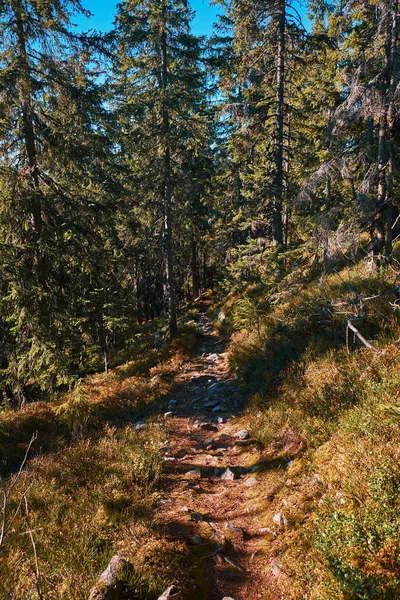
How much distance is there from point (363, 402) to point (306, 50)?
14.7 m

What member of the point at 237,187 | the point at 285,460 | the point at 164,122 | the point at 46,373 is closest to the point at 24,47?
the point at 164,122

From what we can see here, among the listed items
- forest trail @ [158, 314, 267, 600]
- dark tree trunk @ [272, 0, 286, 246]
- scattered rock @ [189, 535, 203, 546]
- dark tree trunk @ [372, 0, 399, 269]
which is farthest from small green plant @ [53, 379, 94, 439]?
dark tree trunk @ [272, 0, 286, 246]

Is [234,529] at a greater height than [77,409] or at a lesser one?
lesser

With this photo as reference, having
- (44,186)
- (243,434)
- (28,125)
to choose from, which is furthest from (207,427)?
(28,125)

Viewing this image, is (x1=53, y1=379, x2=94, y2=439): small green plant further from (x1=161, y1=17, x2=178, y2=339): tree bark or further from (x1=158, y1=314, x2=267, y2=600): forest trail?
(x1=161, y1=17, x2=178, y2=339): tree bark

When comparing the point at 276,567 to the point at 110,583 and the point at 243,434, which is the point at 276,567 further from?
the point at 243,434

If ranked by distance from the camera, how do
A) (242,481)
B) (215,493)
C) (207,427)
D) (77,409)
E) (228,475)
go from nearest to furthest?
(215,493)
(242,481)
(228,475)
(77,409)
(207,427)

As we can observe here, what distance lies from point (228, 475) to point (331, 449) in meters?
2.23

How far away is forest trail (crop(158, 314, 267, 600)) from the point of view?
3.95m

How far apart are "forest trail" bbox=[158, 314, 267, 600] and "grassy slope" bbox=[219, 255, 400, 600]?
0.28 m

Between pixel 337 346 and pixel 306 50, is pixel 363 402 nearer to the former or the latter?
pixel 337 346

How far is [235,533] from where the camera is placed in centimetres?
465

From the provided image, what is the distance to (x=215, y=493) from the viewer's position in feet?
18.6

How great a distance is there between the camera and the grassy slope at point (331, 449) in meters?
3.22
